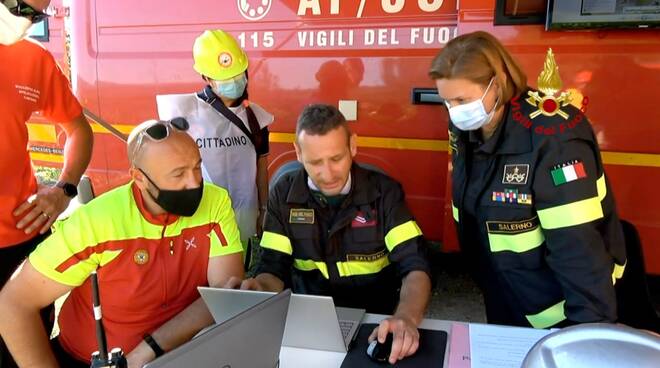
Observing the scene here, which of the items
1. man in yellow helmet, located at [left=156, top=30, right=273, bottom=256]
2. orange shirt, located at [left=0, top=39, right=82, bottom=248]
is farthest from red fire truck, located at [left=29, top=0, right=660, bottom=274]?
orange shirt, located at [left=0, top=39, right=82, bottom=248]

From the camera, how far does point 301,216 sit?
1802mm

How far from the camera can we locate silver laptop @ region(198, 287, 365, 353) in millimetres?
1199

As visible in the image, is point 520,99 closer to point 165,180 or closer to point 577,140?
point 577,140

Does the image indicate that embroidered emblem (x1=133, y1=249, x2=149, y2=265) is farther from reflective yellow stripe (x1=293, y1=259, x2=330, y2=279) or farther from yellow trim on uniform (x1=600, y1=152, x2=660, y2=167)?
yellow trim on uniform (x1=600, y1=152, x2=660, y2=167)

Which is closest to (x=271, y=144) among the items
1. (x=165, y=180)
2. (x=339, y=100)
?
(x=339, y=100)

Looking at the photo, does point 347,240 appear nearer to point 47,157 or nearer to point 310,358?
point 310,358

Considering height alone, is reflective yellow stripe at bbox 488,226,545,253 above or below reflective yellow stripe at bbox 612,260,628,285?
above

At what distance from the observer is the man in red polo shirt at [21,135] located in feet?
5.46

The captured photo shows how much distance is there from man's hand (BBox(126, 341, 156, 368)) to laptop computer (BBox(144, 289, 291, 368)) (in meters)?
0.46

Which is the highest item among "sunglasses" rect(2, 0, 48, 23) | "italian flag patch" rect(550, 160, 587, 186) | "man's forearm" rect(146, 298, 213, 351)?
"sunglasses" rect(2, 0, 48, 23)

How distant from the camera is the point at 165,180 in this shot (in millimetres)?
1522

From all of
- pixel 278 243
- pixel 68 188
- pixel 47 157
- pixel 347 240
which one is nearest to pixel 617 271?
pixel 347 240

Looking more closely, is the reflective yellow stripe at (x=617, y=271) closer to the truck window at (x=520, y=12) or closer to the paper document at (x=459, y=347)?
the paper document at (x=459, y=347)

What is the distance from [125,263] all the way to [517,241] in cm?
118
